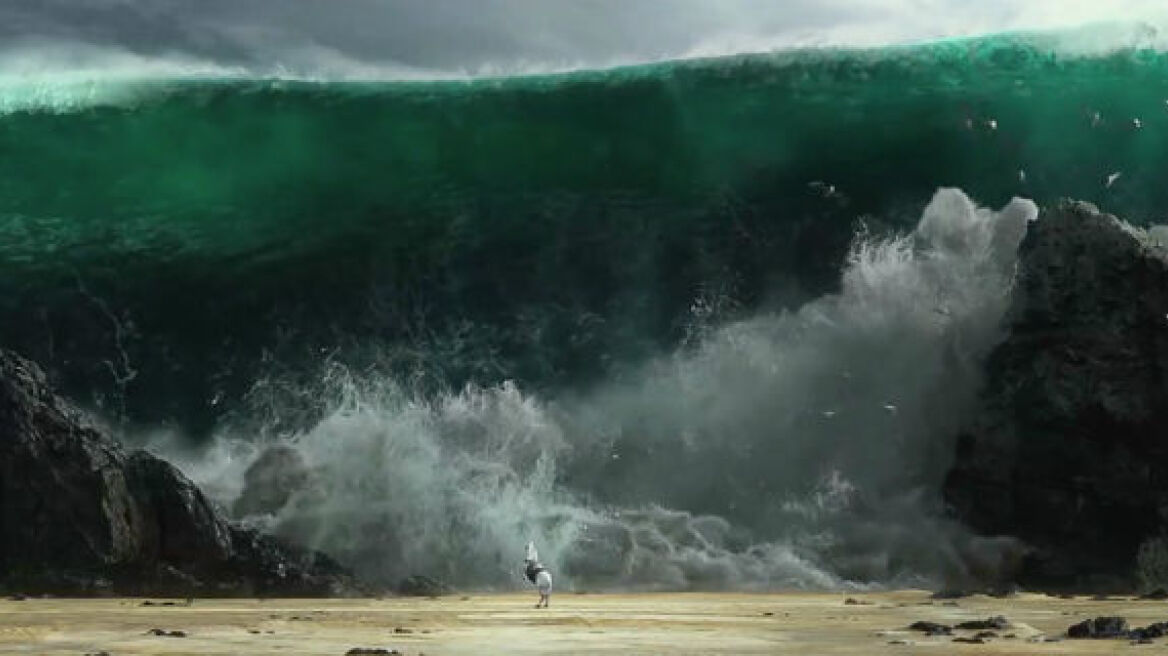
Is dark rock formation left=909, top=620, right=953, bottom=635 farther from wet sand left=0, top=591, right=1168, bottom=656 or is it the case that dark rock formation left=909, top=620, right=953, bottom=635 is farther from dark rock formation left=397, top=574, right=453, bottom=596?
dark rock formation left=397, top=574, right=453, bottom=596

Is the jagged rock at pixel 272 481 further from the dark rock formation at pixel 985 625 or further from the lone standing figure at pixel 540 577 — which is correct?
the dark rock formation at pixel 985 625

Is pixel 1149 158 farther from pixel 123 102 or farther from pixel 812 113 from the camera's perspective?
pixel 123 102

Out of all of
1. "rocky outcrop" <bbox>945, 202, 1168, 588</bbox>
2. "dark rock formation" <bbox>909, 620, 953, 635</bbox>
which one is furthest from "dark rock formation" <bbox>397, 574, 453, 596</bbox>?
Result: "dark rock formation" <bbox>909, 620, 953, 635</bbox>

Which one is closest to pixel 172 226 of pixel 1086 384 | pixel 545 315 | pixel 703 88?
pixel 545 315

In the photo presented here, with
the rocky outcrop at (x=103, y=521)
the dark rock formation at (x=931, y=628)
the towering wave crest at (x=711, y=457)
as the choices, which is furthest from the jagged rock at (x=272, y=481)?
the dark rock formation at (x=931, y=628)

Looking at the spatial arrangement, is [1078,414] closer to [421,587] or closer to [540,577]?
[540,577]

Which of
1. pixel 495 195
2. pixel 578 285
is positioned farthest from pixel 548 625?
pixel 495 195
